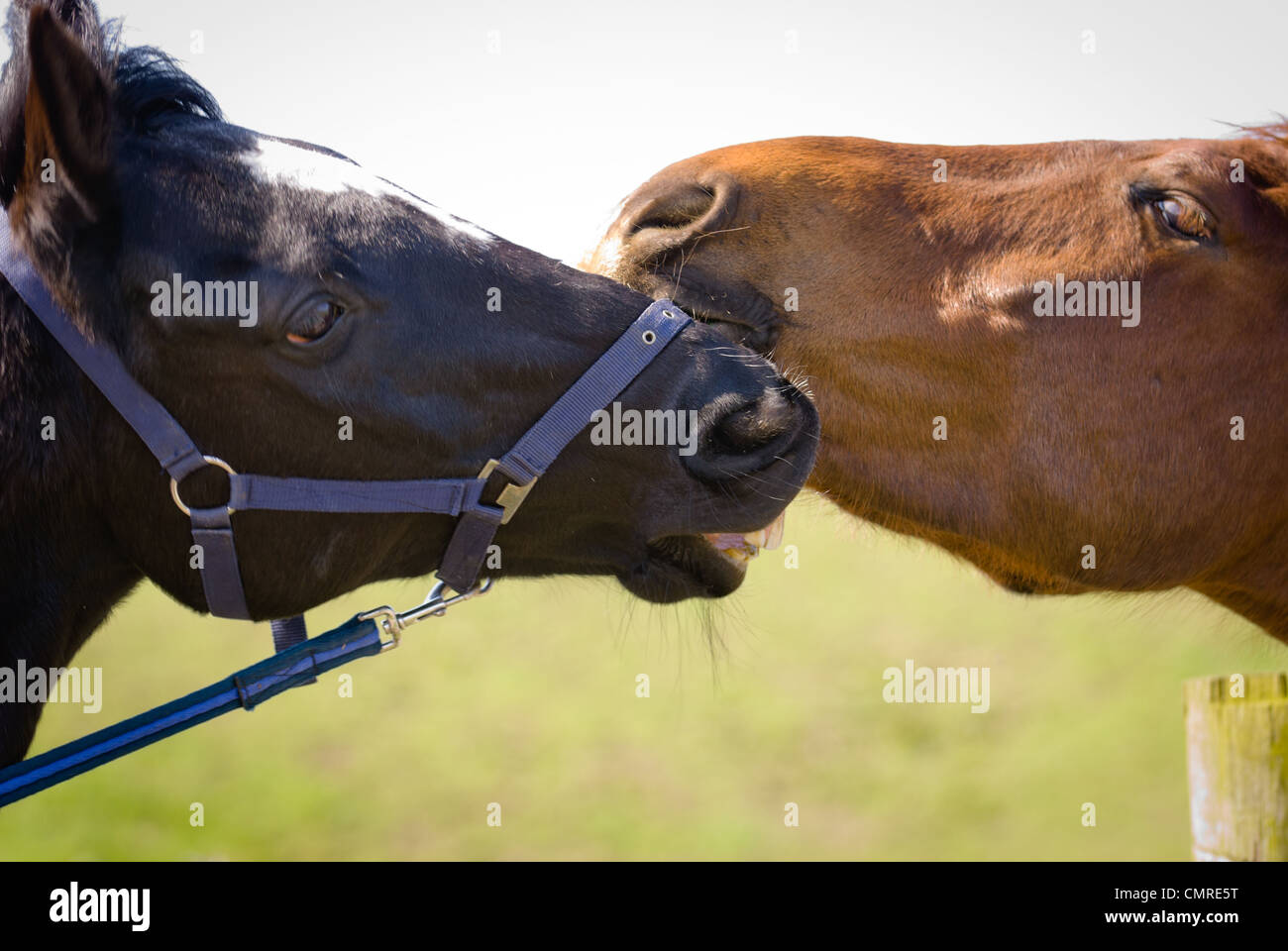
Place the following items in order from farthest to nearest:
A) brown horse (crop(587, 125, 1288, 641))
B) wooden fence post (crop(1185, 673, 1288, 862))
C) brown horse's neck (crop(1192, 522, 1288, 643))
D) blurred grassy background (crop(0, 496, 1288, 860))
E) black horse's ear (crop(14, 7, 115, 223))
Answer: blurred grassy background (crop(0, 496, 1288, 860)) < brown horse's neck (crop(1192, 522, 1288, 643)) < brown horse (crop(587, 125, 1288, 641)) < wooden fence post (crop(1185, 673, 1288, 862)) < black horse's ear (crop(14, 7, 115, 223))

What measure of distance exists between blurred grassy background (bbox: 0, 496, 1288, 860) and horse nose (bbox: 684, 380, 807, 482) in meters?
3.30

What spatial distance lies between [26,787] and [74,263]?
110 centimetres

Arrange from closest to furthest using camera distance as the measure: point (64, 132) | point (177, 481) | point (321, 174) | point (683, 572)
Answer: point (64, 132)
point (177, 481)
point (321, 174)
point (683, 572)

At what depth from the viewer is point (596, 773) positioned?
27.3 feet

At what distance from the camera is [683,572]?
8.64 feet

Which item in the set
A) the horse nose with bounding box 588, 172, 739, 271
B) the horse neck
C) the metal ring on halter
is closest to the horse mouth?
the horse nose with bounding box 588, 172, 739, 271

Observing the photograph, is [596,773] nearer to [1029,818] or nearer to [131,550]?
[1029,818]

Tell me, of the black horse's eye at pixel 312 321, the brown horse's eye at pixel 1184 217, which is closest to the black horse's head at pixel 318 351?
the black horse's eye at pixel 312 321

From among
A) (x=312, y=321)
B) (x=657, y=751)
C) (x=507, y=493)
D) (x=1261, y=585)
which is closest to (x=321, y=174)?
(x=312, y=321)

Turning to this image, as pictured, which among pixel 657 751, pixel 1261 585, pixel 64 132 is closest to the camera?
pixel 64 132

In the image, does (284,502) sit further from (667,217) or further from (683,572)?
(667,217)

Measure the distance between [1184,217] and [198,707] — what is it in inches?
113

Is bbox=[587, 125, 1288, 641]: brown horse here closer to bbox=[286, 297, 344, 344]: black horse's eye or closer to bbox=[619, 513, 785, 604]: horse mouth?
bbox=[619, 513, 785, 604]: horse mouth

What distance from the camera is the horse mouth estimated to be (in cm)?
262
